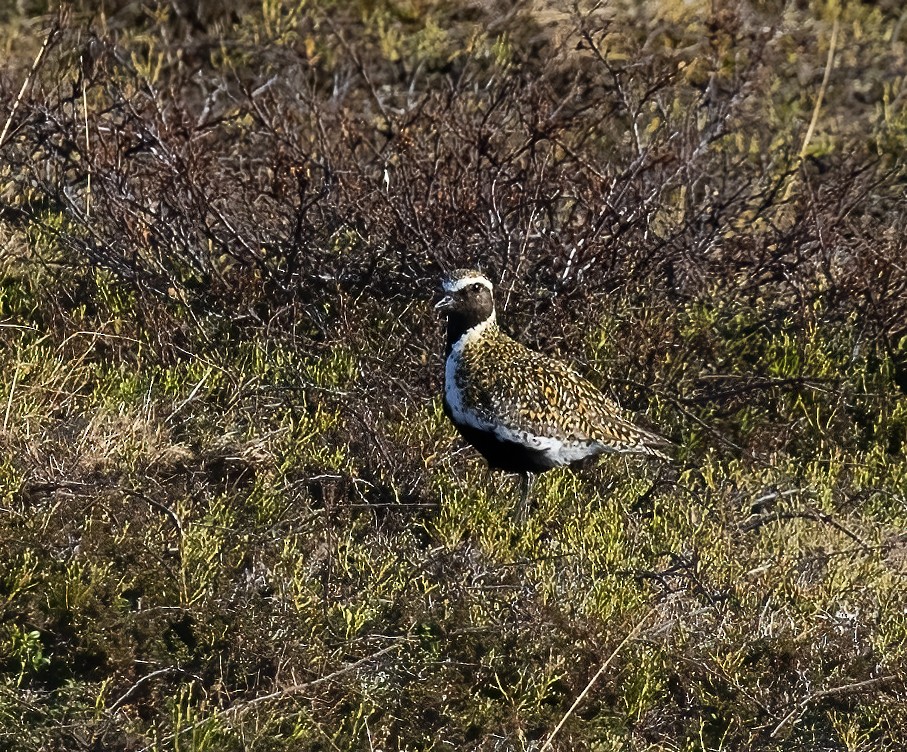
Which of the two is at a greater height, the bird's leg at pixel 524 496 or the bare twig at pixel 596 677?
the bare twig at pixel 596 677

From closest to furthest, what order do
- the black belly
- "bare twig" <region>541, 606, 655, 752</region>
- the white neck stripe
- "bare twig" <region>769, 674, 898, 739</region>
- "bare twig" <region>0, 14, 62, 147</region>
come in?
"bare twig" <region>541, 606, 655, 752</region> → "bare twig" <region>769, 674, 898, 739</region> → the black belly → the white neck stripe → "bare twig" <region>0, 14, 62, 147</region>

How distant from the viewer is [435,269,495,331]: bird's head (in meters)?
4.78

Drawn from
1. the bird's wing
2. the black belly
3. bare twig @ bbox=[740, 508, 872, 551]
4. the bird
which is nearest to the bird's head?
the bird

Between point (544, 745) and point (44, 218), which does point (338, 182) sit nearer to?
point (44, 218)

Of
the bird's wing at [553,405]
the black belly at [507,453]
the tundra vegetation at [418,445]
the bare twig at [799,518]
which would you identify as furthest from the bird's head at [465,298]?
the bare twig at [799,518]

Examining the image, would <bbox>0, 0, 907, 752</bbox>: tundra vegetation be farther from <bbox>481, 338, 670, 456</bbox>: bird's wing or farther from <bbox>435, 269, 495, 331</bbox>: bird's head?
<bbox>435, 269, 495, 331</bbox>: bird's head

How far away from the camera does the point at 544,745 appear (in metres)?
3.62

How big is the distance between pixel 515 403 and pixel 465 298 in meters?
0.43

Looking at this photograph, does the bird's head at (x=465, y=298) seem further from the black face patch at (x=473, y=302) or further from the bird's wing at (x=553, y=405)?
the bird's wing at (x=553, y=405)

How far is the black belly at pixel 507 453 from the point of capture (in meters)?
4.61

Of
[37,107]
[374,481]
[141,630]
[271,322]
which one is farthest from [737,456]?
[37,107]

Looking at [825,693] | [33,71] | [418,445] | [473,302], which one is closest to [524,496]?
[418,445]

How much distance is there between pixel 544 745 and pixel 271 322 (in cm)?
234

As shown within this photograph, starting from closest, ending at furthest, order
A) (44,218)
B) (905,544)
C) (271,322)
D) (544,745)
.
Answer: (544,745), (905,544), (271,322), (44,218)
